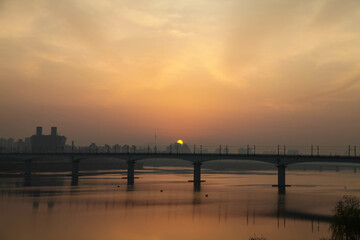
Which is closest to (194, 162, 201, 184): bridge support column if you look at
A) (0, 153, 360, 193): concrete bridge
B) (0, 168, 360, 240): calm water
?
(0, 153, 360, 193): concrete bridge

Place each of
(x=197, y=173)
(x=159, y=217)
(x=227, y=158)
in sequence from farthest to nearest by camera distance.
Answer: (x=197, y=173) < (x=227, y=158) < (x=159, y=217)

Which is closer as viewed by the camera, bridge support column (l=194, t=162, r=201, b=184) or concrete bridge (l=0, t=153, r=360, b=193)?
concrete bridge (l=0, t=153, r=360, b=193)

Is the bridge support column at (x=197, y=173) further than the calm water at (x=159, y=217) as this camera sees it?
Yes

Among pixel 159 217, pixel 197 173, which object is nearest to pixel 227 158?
pixel 197 173

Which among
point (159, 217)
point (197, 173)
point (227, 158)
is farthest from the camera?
point (197, 173)

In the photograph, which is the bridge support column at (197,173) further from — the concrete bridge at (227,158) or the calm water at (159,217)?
the calm water at (159,217)

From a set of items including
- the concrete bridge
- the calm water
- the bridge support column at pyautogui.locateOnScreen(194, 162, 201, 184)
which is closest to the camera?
the calm water

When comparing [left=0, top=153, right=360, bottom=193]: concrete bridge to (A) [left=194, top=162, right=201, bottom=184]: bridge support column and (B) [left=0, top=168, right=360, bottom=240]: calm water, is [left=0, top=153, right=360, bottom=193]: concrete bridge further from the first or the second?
(B) [left=0, top=168, right=360, bottom=240]: calm water

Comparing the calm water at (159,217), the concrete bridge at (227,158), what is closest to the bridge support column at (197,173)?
the concrete bridge at (227,158)

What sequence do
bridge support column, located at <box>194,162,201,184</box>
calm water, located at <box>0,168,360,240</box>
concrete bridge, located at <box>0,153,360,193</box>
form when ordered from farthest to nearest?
bridge support column, located at <box>194,162,201,184</box> → concrete bridge, located at <box>0,153,360,193</box> → calm water, located at <box>0,168,360,240</box>

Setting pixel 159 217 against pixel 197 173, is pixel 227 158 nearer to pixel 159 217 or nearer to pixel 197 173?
pixel 197 173

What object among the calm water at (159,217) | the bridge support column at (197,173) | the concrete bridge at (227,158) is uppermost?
the concrete bridge at (227,158)

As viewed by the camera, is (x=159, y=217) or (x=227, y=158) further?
(x=227, y=158)

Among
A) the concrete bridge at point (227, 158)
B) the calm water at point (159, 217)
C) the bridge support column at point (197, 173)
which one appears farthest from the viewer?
the bridge support column at point (197, 173)
